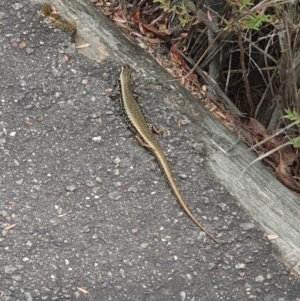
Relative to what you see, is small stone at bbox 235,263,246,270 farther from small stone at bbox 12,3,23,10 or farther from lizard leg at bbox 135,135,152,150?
small stone at bbox 12,3,23,10

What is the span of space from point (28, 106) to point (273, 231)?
1.57 m

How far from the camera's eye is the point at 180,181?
3619mm

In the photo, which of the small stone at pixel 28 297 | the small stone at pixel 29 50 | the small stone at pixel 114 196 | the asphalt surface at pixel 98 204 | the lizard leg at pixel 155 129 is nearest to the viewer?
the small stone at pixel 28 297

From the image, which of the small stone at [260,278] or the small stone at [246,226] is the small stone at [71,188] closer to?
the small stone at [246,226]

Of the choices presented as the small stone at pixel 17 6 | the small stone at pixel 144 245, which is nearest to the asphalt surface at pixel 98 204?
the small stone at pixel 144 245

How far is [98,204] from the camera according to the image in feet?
11.4

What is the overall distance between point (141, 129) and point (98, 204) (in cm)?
50

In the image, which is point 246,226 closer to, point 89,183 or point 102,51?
point 89,183

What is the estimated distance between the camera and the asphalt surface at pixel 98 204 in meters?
3.26

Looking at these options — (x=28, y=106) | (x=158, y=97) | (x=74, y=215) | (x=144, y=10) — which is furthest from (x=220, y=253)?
(x=144, y=10)

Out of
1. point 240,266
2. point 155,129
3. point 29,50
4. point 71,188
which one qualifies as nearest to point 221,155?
point 155,129

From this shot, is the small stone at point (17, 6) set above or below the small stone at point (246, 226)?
below

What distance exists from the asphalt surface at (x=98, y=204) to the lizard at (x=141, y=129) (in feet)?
0.14

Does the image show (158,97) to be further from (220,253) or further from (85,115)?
(220,253)
